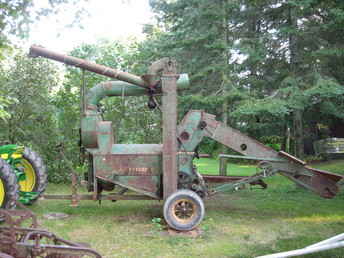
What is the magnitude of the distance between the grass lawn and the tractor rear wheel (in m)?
0.43

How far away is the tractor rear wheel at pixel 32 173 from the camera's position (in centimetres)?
736

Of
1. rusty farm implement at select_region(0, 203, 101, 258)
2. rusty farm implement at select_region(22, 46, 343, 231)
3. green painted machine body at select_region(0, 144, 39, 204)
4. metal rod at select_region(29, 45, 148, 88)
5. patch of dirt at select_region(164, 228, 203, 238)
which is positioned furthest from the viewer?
green painted machine body at select_region(0, 144, 39, 204)

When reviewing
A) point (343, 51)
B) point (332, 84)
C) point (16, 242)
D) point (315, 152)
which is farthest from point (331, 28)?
point (315, 152)

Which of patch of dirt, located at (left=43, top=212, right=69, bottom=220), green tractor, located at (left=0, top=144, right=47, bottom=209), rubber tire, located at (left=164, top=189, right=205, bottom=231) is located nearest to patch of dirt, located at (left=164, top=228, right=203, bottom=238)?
rubber tire, located at (left=164, top=189, right=205, bottom=231)

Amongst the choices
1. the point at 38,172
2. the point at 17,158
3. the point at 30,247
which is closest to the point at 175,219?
the point at 30,247

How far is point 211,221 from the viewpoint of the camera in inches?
260

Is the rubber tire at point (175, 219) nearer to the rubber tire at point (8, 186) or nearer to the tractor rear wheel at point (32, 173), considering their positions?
the rubber tire at point (8, 186)

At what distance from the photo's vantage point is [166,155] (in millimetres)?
6070

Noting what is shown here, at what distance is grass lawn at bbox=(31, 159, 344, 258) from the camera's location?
16.7ft

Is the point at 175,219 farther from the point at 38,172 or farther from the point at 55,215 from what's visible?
the point at 38,172

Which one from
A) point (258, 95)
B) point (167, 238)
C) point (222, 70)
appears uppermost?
point (222, 70)

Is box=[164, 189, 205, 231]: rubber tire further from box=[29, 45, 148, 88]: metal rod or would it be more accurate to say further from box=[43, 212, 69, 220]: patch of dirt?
box=[43, 212, 69, 220]: patch of dirt

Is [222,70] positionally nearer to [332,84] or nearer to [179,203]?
[332,84]

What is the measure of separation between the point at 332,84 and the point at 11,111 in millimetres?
8501
